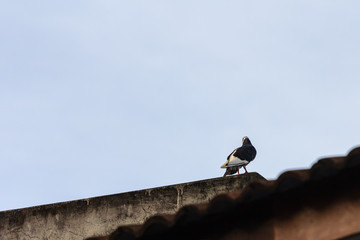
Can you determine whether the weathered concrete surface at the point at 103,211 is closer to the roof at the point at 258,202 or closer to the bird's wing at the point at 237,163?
the roof at the point at 258,202

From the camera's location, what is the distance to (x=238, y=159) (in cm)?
1471

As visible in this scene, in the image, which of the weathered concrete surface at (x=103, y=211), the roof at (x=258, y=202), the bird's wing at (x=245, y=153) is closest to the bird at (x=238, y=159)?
the bird's wing at (x=245, y=153)

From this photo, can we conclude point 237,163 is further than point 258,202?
Yes

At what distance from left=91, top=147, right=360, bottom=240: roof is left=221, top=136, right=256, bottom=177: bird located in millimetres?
8757

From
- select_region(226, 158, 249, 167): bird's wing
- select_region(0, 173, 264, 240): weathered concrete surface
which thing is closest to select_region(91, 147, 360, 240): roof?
select_region(0, 173, 264, 240): weathered concrete surface

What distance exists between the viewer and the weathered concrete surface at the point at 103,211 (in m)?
9.66

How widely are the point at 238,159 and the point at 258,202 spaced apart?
29.7 ft

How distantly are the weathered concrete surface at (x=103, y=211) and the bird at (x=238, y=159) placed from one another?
4958 millimetres

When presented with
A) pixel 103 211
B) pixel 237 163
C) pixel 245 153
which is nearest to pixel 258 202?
pixel 103 211

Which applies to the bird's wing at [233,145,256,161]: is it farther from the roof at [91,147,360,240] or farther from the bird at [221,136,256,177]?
the roof at [91,147,360,240]

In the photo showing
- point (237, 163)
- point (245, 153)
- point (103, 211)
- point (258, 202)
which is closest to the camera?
point (258, 202)

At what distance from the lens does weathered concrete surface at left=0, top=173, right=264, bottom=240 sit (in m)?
9.66

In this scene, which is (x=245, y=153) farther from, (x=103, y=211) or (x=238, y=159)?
(x=103, y=211)

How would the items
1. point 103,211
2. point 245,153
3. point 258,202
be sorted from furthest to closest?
point 245,153
point 103,211
point 258,202
